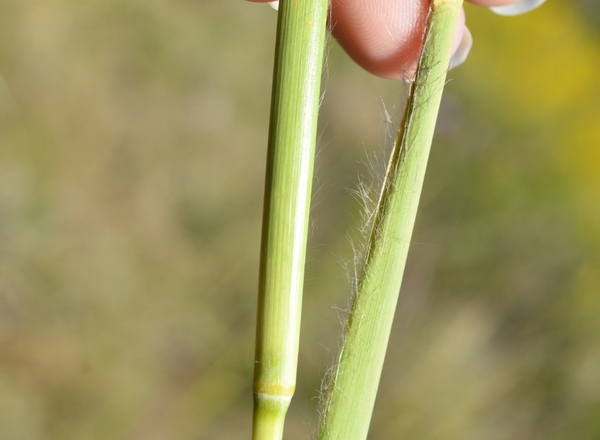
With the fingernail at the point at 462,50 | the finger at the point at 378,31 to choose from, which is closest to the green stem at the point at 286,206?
the finger at the point at 378,31

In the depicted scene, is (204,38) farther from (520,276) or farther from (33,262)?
(520,276)

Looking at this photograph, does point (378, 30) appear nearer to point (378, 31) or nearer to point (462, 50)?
point (378, 31)

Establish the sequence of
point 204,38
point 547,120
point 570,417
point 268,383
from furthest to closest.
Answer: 1. point 204,38
2. point 547,120
3. point 570,417
4. point 268,383

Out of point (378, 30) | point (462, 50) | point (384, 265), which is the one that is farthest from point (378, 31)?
point (384, 265)

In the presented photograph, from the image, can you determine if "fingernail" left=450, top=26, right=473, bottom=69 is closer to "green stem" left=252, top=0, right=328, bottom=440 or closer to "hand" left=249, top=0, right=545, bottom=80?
"hand" left=249, top=0, right=545, bottom=80

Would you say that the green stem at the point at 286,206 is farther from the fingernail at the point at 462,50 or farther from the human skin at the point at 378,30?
the fingernail at the point at 462,50

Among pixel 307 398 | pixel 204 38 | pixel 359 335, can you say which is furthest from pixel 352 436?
pixel 204 38

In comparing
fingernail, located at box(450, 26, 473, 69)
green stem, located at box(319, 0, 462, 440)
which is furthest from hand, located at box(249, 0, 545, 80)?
green stem, located at box(319, 0, 462, 440)
